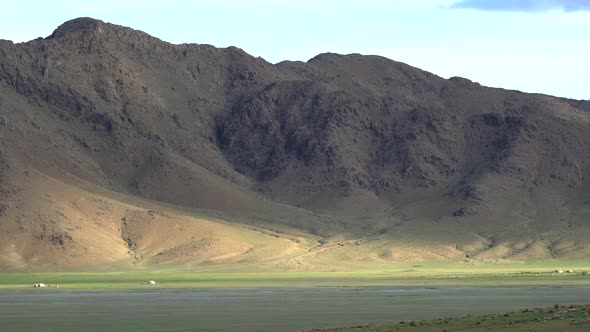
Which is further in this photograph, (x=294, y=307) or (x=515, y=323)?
(x=294, y=307)

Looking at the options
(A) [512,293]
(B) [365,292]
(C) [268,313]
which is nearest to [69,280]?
(B) [365,292]

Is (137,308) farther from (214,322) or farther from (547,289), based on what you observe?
(547,289)

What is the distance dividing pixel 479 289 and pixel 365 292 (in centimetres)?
1292

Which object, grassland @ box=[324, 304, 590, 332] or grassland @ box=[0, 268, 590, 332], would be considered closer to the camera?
grassland @ box=[324, 304, 590, 332]

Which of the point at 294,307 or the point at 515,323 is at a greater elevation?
the point at 515,323

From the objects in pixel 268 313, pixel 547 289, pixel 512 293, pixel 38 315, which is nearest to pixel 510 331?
pixel 268 313

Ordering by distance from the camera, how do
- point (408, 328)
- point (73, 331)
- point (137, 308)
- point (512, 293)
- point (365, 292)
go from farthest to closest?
1. point (365, 292)
2. point (512, 293)
3. point (137, 308)
4. point (73, 331)
5. point (408, 328)

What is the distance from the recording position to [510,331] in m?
63.0

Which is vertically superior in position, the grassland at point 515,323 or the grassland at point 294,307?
the grassland at point 515,323

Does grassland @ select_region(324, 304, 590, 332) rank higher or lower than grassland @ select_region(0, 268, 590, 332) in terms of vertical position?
higher

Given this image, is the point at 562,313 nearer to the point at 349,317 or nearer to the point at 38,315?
the point at 349,317

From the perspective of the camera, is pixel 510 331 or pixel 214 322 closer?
pixel 510 331

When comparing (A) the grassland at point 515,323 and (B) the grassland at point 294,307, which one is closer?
(A) the grassland at point 515,323

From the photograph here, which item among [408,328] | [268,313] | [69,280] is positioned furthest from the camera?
[69,280]
